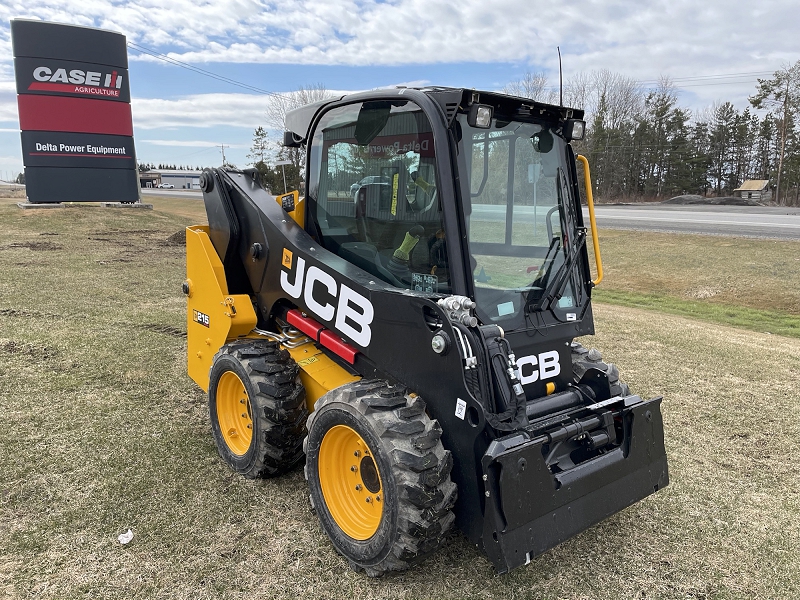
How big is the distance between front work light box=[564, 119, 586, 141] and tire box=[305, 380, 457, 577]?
1748mm

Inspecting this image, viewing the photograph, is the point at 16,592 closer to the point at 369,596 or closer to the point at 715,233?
the point at 369,596

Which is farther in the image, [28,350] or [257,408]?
[28,350]

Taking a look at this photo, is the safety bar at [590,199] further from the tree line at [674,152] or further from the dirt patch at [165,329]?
the tree line at [674,152]

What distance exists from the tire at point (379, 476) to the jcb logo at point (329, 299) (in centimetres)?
37

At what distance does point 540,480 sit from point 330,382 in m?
1.42

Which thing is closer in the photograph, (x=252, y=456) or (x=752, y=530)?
(x=752, y=530)

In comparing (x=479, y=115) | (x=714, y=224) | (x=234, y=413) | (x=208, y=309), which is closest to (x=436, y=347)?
(x=479, y=115)

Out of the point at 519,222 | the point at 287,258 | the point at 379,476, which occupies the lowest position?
the point at 379,476

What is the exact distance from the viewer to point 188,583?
110 inches

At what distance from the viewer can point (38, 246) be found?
14.0 meters

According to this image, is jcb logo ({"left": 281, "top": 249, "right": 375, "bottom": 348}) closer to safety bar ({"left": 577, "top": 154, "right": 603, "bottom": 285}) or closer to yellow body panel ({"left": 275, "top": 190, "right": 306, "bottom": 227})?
yellow body panel ({"left": 275, "top": 190, "right": 306, "bottom": 227})

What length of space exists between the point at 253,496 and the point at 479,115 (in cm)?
264

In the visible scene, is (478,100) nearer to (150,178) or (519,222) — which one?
(519,222)

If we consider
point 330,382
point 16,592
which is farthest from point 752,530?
point 16,592
